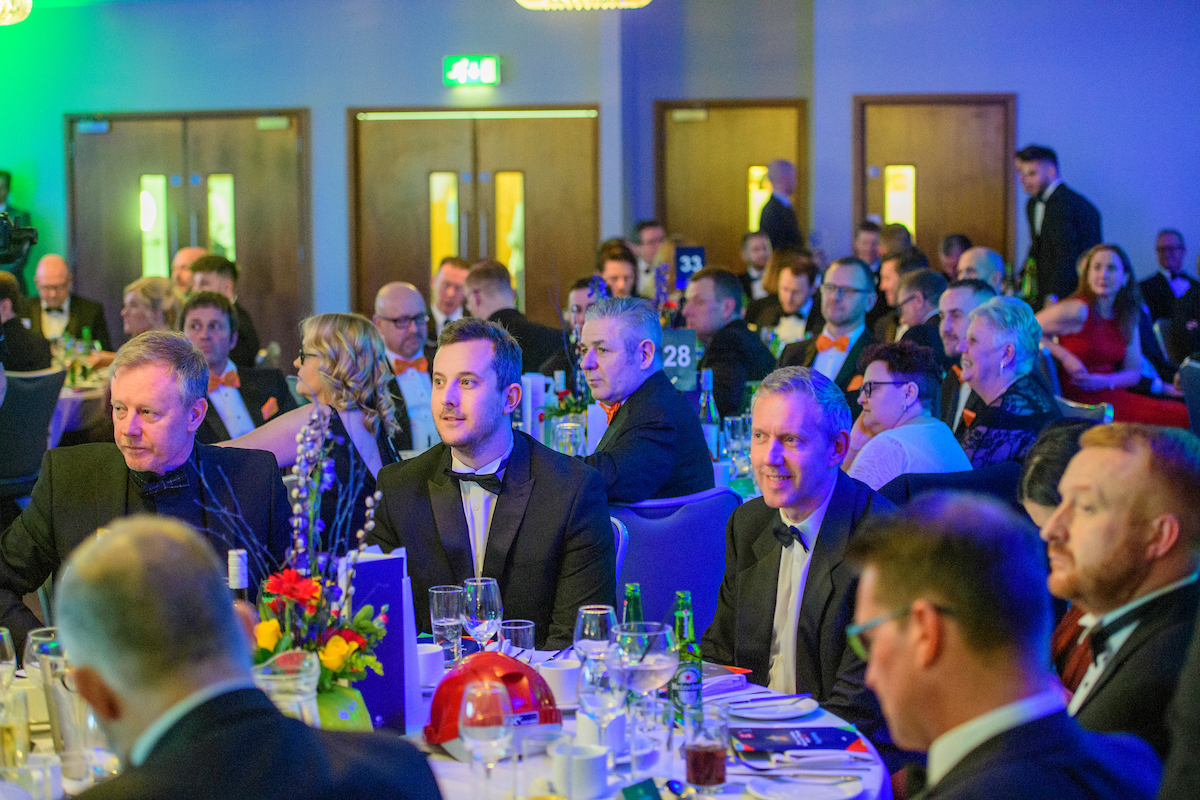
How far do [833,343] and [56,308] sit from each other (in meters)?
5.56

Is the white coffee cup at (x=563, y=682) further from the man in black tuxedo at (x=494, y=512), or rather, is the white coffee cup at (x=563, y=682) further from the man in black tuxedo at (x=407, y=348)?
the man in black tuxedo at (x=407, y=348)

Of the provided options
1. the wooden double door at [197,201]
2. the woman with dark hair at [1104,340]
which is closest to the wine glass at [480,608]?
the woman with dark hair at [1104,340]

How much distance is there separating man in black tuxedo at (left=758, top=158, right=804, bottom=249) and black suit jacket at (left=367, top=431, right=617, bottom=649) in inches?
281

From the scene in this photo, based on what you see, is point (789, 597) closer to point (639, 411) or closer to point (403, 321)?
point (639, 411)

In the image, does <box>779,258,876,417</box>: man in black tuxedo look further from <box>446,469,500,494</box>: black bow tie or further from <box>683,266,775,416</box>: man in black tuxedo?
<box>446,469,500,494</box>: black bow tie

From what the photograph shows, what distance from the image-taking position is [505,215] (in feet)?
36.2

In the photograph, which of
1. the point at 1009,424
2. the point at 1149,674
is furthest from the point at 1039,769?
the point at 1009,424

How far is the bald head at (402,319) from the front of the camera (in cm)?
595

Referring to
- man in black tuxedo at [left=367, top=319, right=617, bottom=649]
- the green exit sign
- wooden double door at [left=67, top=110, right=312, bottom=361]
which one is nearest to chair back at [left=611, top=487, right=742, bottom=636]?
man in black tuxedo at [left=367, top=319, right=617, bottom=649]

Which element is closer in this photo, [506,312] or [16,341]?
[506,312]

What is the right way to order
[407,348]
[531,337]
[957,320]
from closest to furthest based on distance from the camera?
1. [957,320]
2. [407,348]
3. [531,337]

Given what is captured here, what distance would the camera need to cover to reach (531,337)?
6.94 meters

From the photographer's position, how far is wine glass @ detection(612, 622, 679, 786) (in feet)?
7.19

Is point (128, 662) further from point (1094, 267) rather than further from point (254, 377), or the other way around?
point (1094, 267)
